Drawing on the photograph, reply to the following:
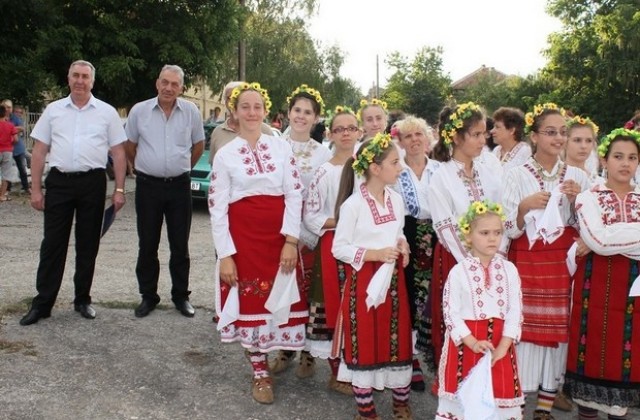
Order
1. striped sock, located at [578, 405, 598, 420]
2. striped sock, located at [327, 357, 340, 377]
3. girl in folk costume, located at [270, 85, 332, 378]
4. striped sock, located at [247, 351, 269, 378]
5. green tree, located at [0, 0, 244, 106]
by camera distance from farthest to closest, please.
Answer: green tree, located at [0, 0, 244, 106] < girl in folk costume, located at [270, 85, 332, 378] < striped sock, located at [327, 357, 340, 377] < striped sock, located at [247, 351, 269, 378] < striped sock, located at [578, 405, 598, 420]

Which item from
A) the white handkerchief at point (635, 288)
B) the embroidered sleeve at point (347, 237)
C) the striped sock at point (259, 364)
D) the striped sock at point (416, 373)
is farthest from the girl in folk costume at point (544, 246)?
the striped sock at point (259, 364)

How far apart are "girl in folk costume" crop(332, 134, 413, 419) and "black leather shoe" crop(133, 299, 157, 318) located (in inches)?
97.6

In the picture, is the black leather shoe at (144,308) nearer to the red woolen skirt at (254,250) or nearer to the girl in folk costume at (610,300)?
the red woolen skirt at (254,250)

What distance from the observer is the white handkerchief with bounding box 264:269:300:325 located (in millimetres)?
4285

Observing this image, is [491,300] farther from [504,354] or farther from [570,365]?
[570,365]

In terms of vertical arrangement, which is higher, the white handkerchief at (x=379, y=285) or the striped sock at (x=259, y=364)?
the white handkerchief at (x=379, y=285)

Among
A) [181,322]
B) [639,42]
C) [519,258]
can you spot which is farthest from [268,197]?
[639,42]

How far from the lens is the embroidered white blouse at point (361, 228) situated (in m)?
3.89

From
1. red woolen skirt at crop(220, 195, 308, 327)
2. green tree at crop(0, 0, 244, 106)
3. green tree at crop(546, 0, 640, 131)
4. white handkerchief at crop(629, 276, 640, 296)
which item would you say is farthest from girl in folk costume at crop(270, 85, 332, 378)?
green tree at crop(546, 0, 640, 131)

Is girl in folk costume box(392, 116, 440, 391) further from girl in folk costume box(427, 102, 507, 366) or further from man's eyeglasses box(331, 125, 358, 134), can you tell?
man's eyeglasses box(331, 125, 358, 134)

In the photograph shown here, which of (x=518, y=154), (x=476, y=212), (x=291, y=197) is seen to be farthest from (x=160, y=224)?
(x=476, y=212)

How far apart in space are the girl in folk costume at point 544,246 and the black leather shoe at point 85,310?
3489mm

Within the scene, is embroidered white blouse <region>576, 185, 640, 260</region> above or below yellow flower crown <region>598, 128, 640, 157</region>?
below

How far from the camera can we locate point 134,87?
1717 cm
